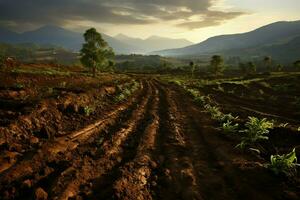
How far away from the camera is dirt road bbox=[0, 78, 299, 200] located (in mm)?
7922

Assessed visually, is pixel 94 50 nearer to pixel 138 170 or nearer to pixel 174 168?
pixel 174 168

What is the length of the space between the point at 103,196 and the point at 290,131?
449 inches

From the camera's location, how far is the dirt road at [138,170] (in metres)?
7.92

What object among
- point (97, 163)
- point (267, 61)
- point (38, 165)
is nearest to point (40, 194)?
point (38, 165)

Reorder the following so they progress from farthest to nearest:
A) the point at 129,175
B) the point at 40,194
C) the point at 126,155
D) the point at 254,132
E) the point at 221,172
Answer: the point at 254,132 → the point at 126,155 → the point at 221,172 → the point at 129,175 → the point at 40,194

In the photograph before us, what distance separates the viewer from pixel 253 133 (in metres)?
13.2

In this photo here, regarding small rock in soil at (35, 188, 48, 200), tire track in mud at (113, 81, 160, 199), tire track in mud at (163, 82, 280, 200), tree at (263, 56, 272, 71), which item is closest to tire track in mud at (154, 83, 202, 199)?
tire track in mud at (163, 82, 280, 200)

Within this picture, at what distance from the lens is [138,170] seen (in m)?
9.44

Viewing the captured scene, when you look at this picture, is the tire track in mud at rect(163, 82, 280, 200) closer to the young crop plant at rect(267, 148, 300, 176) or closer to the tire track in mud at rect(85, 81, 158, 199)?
the young crop plant at rect(267, 148, 300, 176)

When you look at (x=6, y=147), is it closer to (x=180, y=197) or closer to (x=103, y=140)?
(x=103, y=140)

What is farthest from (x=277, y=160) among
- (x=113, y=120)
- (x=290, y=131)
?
(x=113, y=120)

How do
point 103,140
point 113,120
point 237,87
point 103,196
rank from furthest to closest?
point 237,87, point 113,120, point 103,140, point 103,196

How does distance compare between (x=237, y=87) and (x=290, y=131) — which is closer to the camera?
(x=290, y=131)

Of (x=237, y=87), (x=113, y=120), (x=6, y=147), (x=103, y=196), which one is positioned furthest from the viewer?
(x=237, y=87)
